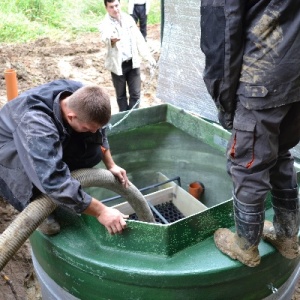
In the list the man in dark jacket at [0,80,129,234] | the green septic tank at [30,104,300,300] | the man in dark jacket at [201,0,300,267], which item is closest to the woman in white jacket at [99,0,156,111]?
the man in dark jacket at [0,80,129,234]

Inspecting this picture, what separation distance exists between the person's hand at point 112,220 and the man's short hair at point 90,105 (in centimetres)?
42

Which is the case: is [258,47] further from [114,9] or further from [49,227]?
[114,9]

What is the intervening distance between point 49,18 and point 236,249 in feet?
33.1

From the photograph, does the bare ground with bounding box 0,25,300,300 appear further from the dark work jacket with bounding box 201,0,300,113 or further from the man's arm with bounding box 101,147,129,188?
the dark work jacket with bounding box 201,0,300,113

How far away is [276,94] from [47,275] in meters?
1.48

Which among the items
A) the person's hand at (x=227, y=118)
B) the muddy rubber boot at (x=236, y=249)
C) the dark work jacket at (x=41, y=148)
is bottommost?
the muddy rubber boot at (x=236, y=249)

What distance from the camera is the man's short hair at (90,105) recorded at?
81.5 inches

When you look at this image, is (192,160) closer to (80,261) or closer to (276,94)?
(80,261)

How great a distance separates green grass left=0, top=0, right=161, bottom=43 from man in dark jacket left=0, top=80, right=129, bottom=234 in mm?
7640

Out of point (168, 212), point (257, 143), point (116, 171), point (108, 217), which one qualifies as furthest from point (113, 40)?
point (257, 143)

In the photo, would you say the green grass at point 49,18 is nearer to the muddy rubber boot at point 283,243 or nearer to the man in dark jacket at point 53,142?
the man in dark jacket at point 53,142

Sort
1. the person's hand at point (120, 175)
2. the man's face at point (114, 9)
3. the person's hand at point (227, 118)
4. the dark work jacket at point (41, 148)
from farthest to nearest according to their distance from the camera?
the man's face at point (114, 9) → the person's hand at point (120, 175) → the dark work jacket at point (41, 148) → the person's hand at point (227, 118)

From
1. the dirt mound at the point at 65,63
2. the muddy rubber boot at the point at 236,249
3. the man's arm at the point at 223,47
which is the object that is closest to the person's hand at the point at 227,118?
the man's arm at the point at 223,47

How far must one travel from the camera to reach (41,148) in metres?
1.93
